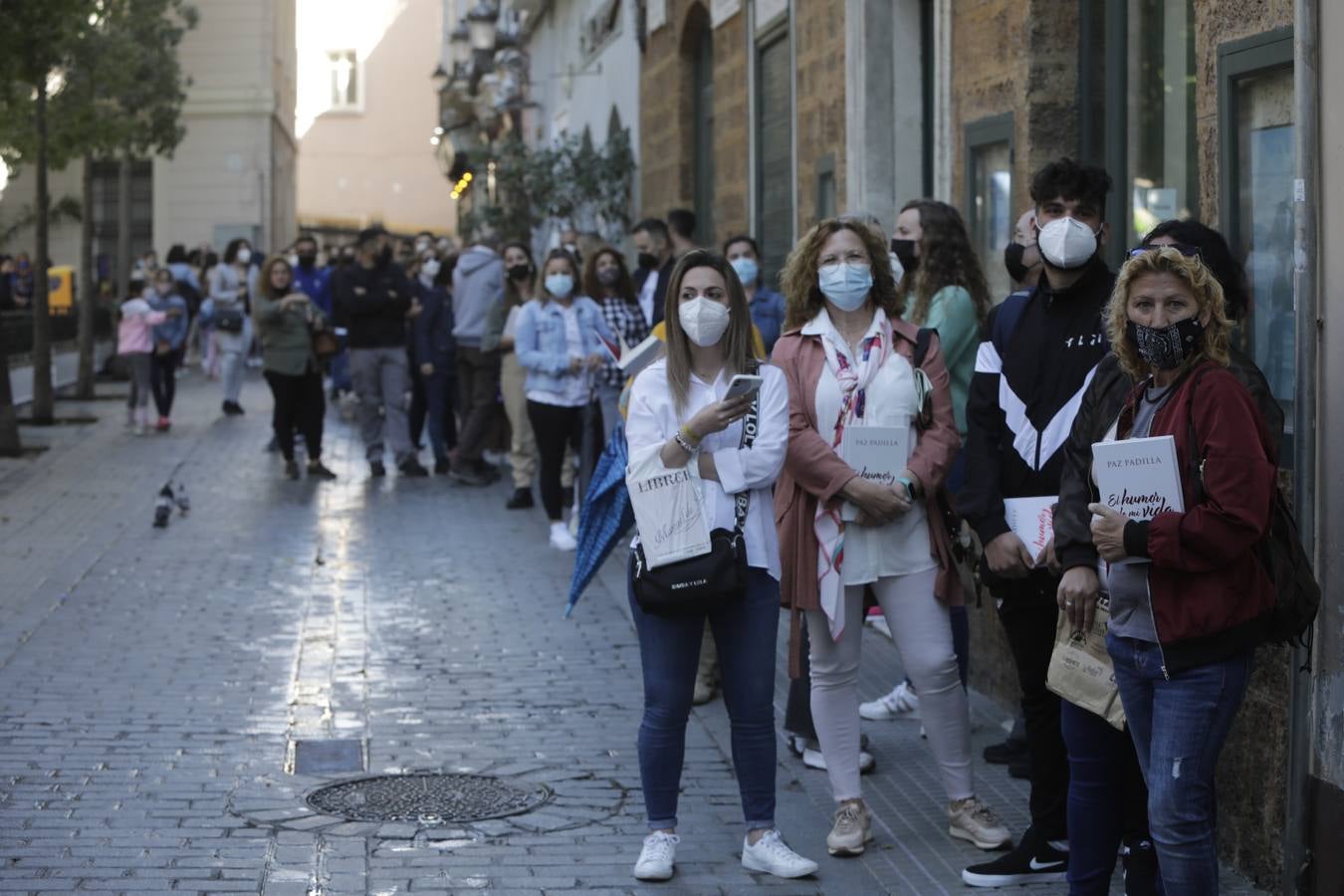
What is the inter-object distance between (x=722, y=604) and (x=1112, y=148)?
11.0 feet

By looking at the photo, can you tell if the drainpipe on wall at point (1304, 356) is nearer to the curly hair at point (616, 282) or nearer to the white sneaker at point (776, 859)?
the white sneaker at point (776, 859)

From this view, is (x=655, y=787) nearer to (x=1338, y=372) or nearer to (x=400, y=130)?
(x=1338, y=372)

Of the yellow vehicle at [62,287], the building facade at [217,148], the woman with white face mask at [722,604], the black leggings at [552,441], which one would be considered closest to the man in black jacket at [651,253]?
the black leggings at [552,441]

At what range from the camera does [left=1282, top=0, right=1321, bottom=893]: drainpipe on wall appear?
534cm

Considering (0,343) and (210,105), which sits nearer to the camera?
(0,343)

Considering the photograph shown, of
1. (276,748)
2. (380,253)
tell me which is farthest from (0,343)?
(276,748)

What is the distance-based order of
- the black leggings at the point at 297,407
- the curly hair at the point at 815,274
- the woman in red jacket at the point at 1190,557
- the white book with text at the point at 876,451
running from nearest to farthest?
1. the woman in red jacket at the point at 1190,557
2. the white book with text at the point at 876,451
3. the curly hair at the point at 815,274
4. the black leggings at the point at 297,407

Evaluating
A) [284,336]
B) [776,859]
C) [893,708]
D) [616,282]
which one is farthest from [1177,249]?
[284,336]

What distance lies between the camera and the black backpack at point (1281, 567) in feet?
14.8

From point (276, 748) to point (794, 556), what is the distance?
7.69 ft

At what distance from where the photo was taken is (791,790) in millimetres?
6891

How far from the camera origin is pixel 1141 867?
542 centimetres

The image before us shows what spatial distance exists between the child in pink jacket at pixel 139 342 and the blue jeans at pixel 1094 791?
15.8 metres

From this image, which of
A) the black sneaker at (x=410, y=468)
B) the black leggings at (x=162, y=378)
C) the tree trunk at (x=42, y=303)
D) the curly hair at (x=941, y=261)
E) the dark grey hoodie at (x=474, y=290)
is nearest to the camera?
the curly hair at (x=941, y=261)
